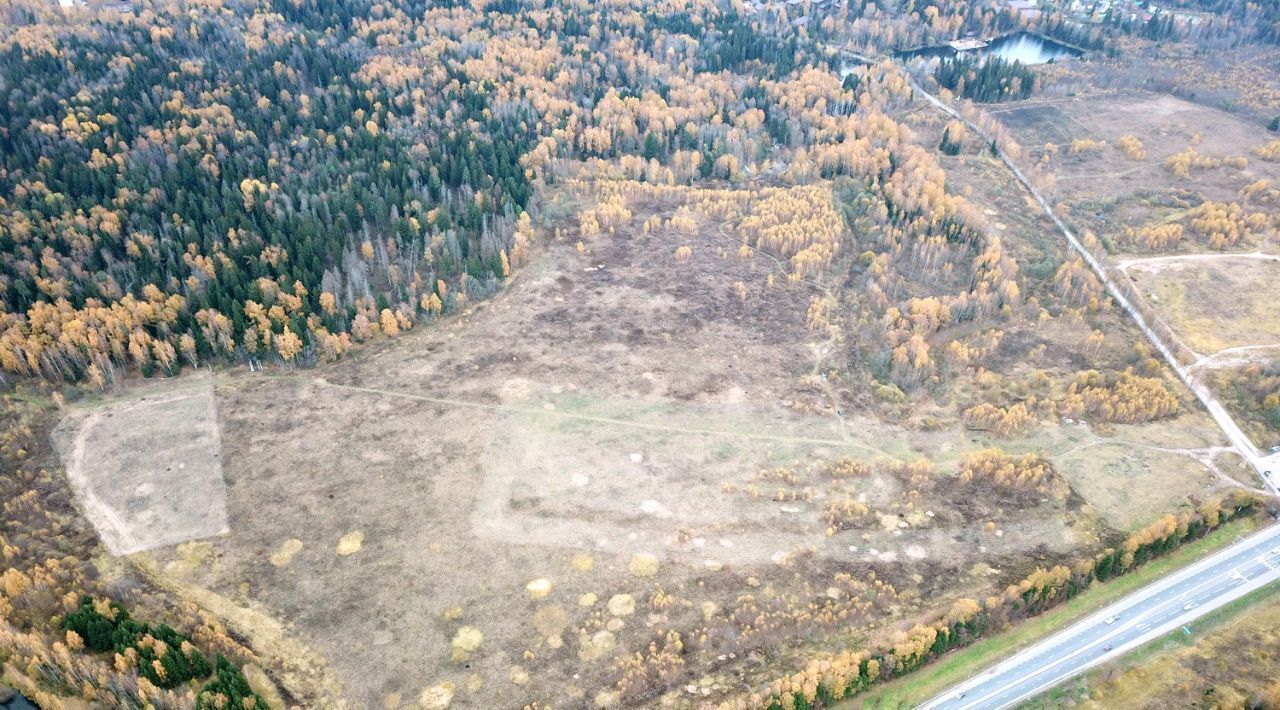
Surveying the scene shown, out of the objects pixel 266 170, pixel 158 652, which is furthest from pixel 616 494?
pixel 266 170

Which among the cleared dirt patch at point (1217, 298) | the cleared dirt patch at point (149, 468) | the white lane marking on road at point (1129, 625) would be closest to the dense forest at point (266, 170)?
the cleared dirt patch at point (149, 468)

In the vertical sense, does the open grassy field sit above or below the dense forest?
below

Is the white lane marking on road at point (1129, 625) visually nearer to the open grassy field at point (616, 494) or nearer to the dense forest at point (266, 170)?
the open grassy field at point (616, 494)

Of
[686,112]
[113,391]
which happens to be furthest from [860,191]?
[113,391]

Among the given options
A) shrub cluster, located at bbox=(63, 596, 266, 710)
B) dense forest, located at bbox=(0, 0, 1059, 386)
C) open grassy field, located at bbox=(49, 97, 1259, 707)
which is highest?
dense forest, located at bbox=(0, 0, 1059, 386)

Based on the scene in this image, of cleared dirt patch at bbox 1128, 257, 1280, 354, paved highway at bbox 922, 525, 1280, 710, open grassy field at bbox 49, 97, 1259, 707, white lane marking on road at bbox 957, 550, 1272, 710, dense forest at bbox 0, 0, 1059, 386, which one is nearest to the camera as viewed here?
white lane marking on road at bbox 957, 550, 1272, 710

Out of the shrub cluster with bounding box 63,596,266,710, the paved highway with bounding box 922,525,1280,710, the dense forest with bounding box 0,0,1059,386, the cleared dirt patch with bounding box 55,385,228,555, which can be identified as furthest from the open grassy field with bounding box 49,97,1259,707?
the dense forest with bounding box 0,0,1059,386

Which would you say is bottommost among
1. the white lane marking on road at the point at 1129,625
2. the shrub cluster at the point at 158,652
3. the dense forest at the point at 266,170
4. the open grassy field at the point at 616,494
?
the white lane marking on road at the point at 1129,625

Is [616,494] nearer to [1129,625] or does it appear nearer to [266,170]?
[1129,625]

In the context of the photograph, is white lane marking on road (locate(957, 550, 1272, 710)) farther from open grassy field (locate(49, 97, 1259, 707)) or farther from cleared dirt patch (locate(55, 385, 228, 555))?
cleared dirt patch (locate(55, 385, 228, 555))
